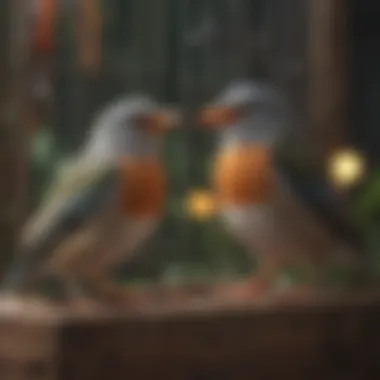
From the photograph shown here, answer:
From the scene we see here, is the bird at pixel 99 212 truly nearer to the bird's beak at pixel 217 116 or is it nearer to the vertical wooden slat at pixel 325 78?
the bird's beak at pixel 217 116

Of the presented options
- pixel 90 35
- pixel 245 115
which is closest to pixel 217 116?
pixel 245 115

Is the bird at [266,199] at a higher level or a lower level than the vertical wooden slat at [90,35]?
lower

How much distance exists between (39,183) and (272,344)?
25 centimetres

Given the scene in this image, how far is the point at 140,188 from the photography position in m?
0.91

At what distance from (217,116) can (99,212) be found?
0.15 metres

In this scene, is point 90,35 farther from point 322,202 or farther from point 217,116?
point 322,202

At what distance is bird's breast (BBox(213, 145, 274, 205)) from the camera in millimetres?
934

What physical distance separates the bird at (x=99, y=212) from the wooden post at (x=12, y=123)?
0.02 metres

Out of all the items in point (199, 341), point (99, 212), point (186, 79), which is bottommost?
point (199, 341)

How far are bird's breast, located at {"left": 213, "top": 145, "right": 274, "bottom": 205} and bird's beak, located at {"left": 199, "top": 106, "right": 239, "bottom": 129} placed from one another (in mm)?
27

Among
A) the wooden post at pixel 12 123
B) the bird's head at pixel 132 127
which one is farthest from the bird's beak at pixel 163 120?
the wooden post at pixel 12 123

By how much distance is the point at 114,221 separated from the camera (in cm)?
91

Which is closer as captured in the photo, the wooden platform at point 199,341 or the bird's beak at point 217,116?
the wooden platform at point 199,341

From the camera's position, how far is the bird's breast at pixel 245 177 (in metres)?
0.93
